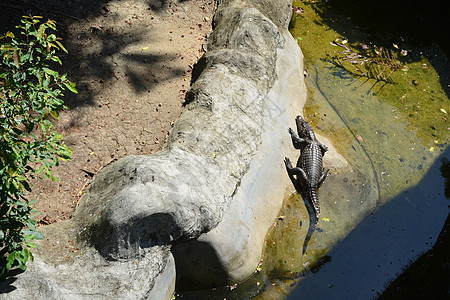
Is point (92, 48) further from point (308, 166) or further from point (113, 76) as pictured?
point (308, 166)

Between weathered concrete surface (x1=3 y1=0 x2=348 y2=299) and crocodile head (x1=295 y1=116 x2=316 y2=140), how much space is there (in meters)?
0.16

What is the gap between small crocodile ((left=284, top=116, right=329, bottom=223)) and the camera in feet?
19.4

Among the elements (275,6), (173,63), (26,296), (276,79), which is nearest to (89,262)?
(26,296)

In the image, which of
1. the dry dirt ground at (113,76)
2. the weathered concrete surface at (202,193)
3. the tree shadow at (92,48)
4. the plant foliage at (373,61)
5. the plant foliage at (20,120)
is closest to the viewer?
the plant foliage at (20,120)

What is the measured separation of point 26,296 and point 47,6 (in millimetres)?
4289

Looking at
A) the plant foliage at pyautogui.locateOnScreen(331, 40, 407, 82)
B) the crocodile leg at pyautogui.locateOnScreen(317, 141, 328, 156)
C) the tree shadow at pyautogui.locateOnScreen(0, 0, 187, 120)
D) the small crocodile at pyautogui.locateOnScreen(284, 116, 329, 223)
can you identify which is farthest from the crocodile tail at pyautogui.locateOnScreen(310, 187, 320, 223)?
the plant foliage at pyautogui.locateOnScreen(331, 40, 407, 82)

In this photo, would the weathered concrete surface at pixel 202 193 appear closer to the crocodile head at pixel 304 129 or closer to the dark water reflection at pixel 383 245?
the crocodile head at pixel 304 129

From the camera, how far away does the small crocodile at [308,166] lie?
233 inches

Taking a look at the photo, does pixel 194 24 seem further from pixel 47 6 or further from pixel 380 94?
pixel 380 94

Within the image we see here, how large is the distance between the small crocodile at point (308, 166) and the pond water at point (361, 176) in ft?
0.52

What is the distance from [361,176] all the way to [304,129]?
1098 mm

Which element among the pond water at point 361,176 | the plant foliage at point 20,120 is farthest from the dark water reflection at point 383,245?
the plant foliage at point 20,120

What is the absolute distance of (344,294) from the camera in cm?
523

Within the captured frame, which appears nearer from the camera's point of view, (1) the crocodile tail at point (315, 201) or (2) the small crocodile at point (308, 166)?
(1) the crocodile tail at point (315, 201)
